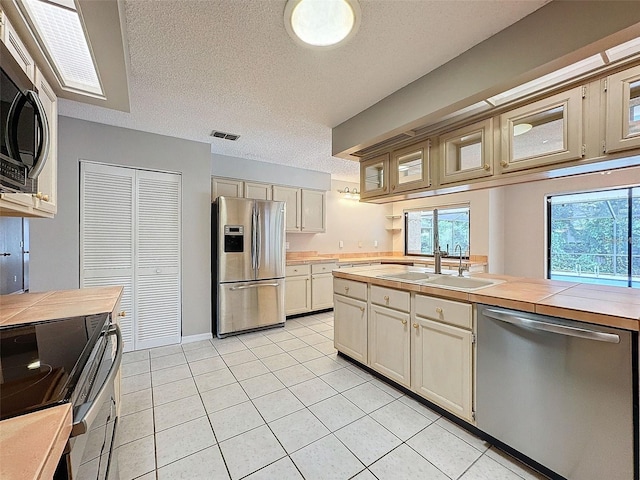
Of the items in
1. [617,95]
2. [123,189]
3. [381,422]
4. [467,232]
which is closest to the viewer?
[617,95]

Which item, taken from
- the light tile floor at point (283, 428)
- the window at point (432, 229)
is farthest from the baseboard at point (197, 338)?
the window at point (432, 229)

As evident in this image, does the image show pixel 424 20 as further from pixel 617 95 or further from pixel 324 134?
pixel 324 134

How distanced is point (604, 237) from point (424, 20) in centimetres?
474

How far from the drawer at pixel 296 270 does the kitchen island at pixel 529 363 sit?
7.17ft

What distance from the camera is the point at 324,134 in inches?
125

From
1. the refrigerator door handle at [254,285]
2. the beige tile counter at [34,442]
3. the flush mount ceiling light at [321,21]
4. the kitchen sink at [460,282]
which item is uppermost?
the flush mount ceiling light at [321,21]

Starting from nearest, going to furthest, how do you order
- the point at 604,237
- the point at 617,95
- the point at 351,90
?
the point at 617,95 < the point at 351,90 < the point at 604,237

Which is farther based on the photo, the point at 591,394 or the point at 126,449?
the point at 126,449

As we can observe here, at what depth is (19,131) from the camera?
1131mm

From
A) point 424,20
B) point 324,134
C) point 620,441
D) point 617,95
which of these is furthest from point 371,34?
point 620,441

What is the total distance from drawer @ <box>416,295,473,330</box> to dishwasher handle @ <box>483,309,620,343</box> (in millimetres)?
128

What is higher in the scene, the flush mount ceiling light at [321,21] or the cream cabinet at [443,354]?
the flush mount ceiling light at [321,21]

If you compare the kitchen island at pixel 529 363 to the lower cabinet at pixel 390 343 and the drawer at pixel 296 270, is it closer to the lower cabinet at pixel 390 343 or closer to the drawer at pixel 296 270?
the lower cabinet at pixel 390 343

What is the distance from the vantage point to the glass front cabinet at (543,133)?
5.17ft
